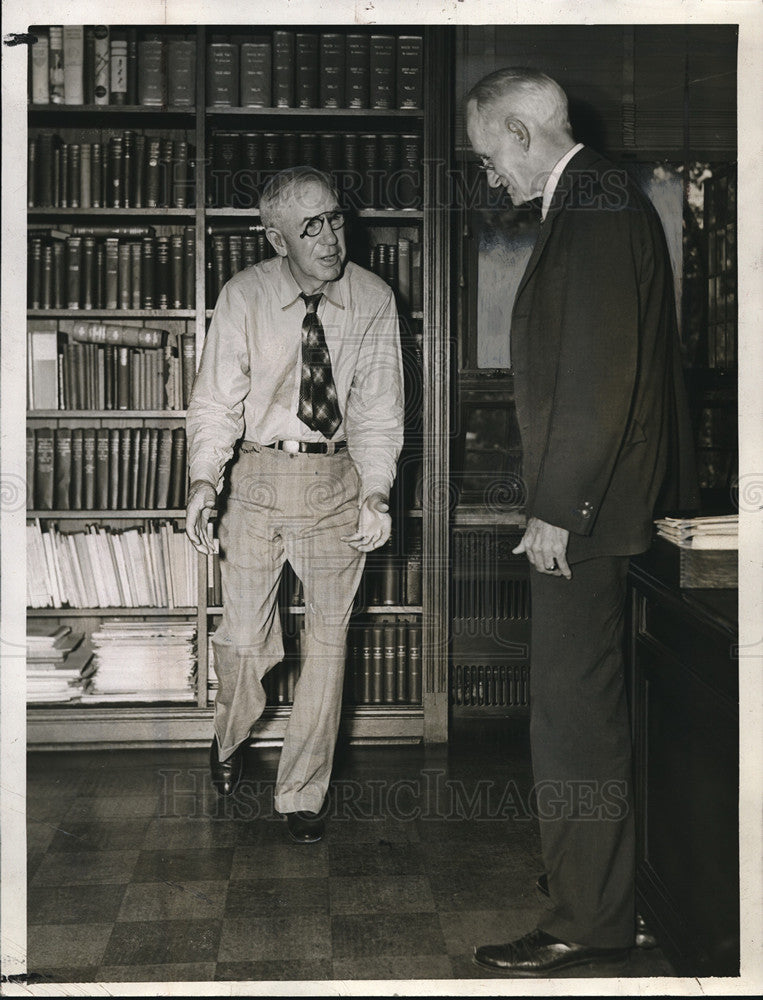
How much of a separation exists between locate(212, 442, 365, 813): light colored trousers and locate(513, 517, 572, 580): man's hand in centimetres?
89

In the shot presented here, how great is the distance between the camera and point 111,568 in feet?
10.8

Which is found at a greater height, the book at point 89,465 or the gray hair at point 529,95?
the gray hair at point 529,95

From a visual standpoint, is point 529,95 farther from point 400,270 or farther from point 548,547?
point 400,270

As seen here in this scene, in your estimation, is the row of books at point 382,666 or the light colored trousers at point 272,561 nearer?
the light colored trousers at point 272,561

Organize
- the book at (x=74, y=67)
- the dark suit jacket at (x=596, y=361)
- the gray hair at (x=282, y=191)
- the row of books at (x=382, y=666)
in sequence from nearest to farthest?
the dark suit jacket at (x=596, y=361) → the gray hair at (x=282, y=191) → the book at (x=74, y=67) → the row of books at (x=382, y=666)

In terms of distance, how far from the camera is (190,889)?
2221mm

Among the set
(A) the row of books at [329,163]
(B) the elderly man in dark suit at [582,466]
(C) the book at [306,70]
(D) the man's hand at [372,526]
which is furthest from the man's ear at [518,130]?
(C) the book at [306,70]

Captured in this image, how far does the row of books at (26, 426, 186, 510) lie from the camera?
3221 millimetres

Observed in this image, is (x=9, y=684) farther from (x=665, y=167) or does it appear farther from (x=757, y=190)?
(x=665, y=167)

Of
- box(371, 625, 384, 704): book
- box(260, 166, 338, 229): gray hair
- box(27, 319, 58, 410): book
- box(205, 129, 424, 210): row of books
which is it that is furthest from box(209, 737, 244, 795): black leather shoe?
box(205, 129, 424, 210): row of books

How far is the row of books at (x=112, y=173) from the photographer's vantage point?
314 centimetres

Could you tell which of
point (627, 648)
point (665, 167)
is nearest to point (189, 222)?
point (665, 167)

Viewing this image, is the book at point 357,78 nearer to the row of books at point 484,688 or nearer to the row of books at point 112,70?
the row of books at point 112,70

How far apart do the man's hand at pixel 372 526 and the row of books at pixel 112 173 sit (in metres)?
1.29
